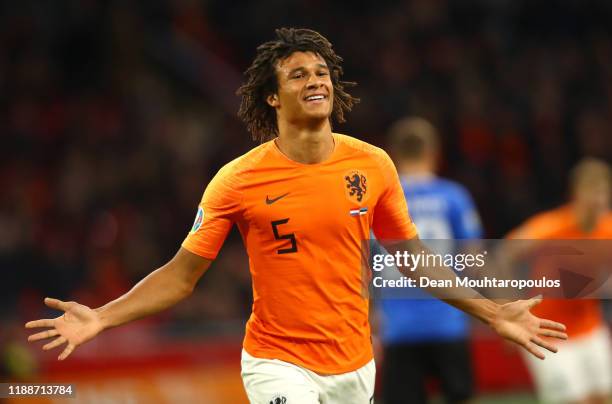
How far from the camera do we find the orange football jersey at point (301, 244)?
4.83 meters

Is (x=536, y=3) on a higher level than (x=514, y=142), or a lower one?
higher

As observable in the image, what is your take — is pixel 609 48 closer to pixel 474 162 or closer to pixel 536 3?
pixel 536 3

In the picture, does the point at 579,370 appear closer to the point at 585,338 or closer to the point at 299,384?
the point at 585,338

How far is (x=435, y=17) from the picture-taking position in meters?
16.6

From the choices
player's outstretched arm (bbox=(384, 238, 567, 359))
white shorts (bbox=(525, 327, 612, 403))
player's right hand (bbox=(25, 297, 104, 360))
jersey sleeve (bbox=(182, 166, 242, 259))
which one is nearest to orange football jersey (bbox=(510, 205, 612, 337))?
white shorts (bbox=(525, 327, 612, 403))

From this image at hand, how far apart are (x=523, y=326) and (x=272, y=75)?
1.68 metres

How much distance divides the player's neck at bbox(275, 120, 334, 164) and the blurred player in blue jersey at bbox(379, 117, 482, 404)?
2.50 metres

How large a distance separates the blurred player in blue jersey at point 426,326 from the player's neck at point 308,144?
2.50m

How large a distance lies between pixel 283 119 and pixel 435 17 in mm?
11981

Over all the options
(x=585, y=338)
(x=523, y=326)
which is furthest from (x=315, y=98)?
(x=585, y=338)

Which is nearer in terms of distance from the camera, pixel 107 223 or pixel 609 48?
pixel 107 223

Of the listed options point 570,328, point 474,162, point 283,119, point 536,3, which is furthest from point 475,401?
point 536,3

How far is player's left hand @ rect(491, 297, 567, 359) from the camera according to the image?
15.5 ft

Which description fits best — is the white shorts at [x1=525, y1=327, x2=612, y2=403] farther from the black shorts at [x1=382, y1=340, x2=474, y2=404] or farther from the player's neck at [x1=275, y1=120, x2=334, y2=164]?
the player's neck at [x1=275, y1=120, x2=334, y2=164]
